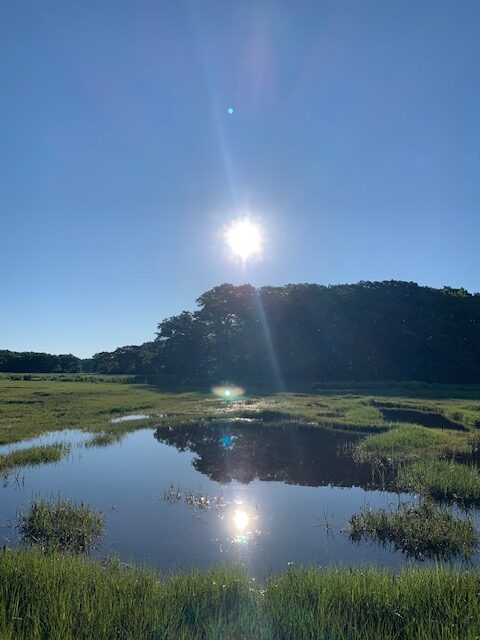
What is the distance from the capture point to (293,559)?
1009cm

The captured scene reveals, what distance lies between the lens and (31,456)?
18.8m

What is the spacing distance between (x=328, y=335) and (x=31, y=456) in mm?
56014

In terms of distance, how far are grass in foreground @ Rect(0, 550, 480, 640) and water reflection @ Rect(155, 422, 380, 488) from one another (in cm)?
903

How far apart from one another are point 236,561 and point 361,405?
30.1m

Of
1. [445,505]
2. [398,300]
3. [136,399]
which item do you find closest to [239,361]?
[398,300]

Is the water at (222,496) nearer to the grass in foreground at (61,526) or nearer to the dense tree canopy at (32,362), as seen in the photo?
the grass in foreground at (61,526)

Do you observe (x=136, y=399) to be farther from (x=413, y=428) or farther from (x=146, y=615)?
(x=146, y=615)

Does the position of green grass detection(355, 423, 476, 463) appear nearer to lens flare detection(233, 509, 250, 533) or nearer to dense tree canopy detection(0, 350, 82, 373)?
lens flare detection(233, 509, 250, 533)

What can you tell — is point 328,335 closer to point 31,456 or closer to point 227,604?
point 31,456

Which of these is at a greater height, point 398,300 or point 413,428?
point 398,300

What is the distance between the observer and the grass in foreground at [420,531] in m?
10.2

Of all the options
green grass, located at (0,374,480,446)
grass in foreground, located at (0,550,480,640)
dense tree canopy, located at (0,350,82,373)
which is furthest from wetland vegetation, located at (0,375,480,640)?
dense tree canopy, located at (0,350,82,373)

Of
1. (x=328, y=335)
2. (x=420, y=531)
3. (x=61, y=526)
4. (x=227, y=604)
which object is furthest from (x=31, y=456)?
(x=328, y=335)

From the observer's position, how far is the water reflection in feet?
57.7
